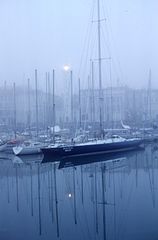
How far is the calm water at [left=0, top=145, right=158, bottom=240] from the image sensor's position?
18.1 ft

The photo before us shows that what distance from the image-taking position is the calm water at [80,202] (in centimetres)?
552

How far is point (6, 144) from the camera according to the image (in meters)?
19.1

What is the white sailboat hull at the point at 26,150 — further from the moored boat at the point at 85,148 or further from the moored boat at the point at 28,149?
the moored boat at the point at 85,148

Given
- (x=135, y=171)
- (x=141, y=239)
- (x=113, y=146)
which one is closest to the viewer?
(x=141, y=239)

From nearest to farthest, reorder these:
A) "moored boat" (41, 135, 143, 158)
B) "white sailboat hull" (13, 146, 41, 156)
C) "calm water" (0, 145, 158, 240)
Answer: "calm water" (0, 145, 158, 240) < "moored boat" (41, 135, 143, 158) < "white sailboat hull" (13, 146, 41, 156)

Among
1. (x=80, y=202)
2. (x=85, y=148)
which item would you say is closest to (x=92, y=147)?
(x=85, y=148)

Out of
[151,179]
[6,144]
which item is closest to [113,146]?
[6,144]

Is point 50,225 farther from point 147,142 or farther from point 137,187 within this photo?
point 147,142

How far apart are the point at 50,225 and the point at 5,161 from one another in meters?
9.40

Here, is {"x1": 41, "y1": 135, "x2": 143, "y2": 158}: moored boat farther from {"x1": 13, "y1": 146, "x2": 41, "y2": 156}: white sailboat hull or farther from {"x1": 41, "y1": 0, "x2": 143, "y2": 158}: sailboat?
{"x1": 13, "y1": 146, "x2": 41, "y2": 156}: white sailboat hull

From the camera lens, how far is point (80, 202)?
7426 mm

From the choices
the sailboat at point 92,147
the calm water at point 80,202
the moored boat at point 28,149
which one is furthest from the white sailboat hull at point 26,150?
the calm water at point 80,202

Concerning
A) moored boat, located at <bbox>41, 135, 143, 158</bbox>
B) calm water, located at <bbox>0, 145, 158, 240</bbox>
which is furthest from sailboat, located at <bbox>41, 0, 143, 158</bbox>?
calm water, located at <bbox>0, 145, 158, 240</bbox>

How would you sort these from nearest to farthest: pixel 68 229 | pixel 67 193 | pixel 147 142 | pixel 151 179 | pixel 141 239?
pixel 141 239 → pixel 68 229 → pixel 67 193 → pixel 151 179 → pixel 147 142
